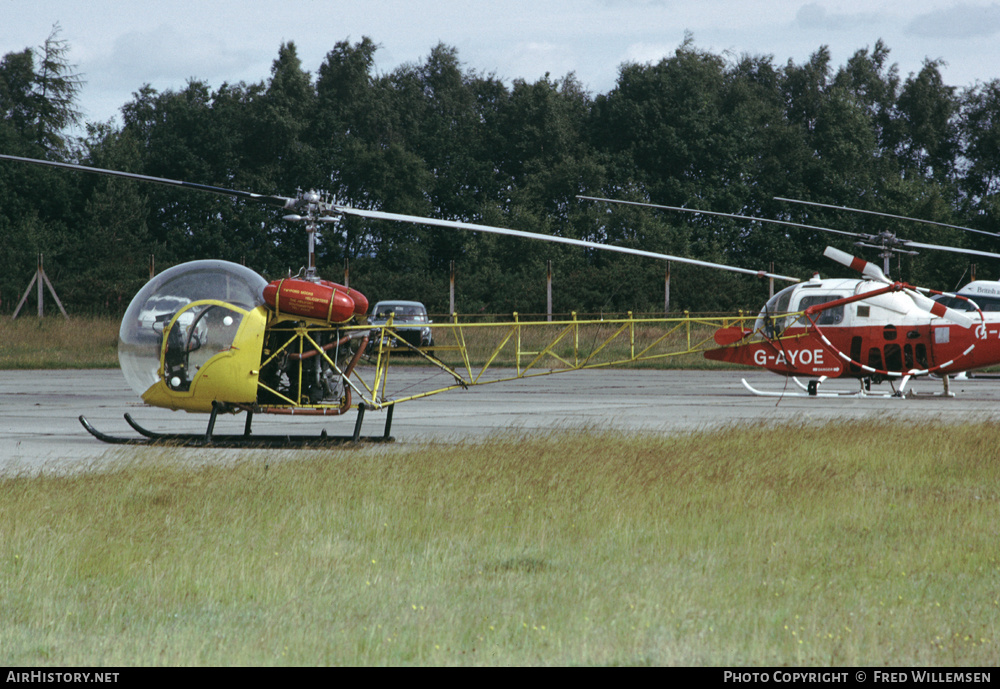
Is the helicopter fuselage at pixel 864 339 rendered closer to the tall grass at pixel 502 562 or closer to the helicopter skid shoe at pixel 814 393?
the helicopter skid shoe at pixel 814 393

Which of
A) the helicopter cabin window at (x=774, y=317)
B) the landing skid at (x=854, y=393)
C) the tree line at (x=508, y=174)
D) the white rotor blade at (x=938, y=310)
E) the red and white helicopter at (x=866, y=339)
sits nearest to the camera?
the white rotor blade at (x=938, y=310)

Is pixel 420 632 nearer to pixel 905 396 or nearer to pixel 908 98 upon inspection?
pixel 905 396

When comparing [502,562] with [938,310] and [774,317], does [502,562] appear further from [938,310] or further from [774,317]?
[774,317]

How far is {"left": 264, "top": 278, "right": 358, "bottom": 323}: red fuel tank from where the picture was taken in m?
11.4

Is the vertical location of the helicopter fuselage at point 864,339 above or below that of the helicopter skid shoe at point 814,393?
above

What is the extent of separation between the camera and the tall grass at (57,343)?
3001cm

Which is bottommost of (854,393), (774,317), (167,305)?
(854,393)

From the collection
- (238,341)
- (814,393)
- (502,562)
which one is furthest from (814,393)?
(502,562)

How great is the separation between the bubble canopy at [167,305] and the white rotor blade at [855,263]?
7991 millimetres

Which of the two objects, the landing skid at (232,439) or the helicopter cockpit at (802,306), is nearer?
the landing skid at (232,439)

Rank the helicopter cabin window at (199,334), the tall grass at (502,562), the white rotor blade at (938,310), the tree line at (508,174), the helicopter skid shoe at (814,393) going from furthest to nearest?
the tree line at (508,174)
the helicopter skid shoe at (814,393)
the white rotor blade at (938,310)
the helicopter cabin window at (199,334)
the tall grass at (502,562)

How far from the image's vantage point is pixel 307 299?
11461mm

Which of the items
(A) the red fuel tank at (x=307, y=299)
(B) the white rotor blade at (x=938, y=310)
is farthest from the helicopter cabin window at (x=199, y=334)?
(B) the white rotor blade at (x=938, y=310)

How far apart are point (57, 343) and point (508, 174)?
114ft
